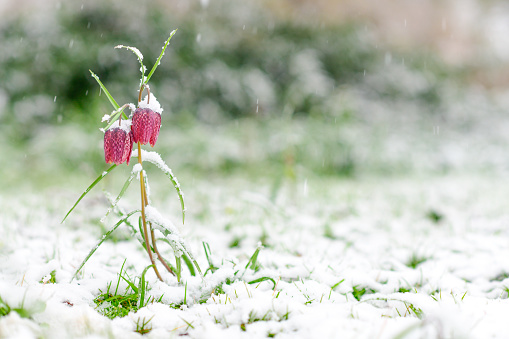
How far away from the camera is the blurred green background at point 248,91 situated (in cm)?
404

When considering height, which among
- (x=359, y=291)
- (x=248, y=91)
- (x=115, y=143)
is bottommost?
(x=359, y=291)

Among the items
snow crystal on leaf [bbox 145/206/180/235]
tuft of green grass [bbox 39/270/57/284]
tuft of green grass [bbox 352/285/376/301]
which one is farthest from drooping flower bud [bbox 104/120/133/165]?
tuft of green grass [bbox 352/285/376/301]

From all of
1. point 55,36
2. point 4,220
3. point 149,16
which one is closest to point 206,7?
point 149,16

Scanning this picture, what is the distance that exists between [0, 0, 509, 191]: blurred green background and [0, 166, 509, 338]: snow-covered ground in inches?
47.5

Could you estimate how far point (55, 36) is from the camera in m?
5.24

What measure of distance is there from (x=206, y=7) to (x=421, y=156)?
150 inches

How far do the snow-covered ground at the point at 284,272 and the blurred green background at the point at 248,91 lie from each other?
3.96 ft

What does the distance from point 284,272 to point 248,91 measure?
14.9 feet

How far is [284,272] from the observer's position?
1.24 metres

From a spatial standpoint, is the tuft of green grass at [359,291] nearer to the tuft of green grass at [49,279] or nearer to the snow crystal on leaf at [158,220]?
the snow crystal on leaf at [158,220]

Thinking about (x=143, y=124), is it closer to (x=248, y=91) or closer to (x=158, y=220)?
(x=158, y=220)

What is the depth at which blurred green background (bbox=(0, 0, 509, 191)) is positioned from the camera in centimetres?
404

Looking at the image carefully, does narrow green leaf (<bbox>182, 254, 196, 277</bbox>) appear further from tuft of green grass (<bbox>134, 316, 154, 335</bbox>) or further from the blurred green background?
the blurred green background

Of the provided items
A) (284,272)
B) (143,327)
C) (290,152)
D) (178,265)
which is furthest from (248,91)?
(143,327)
